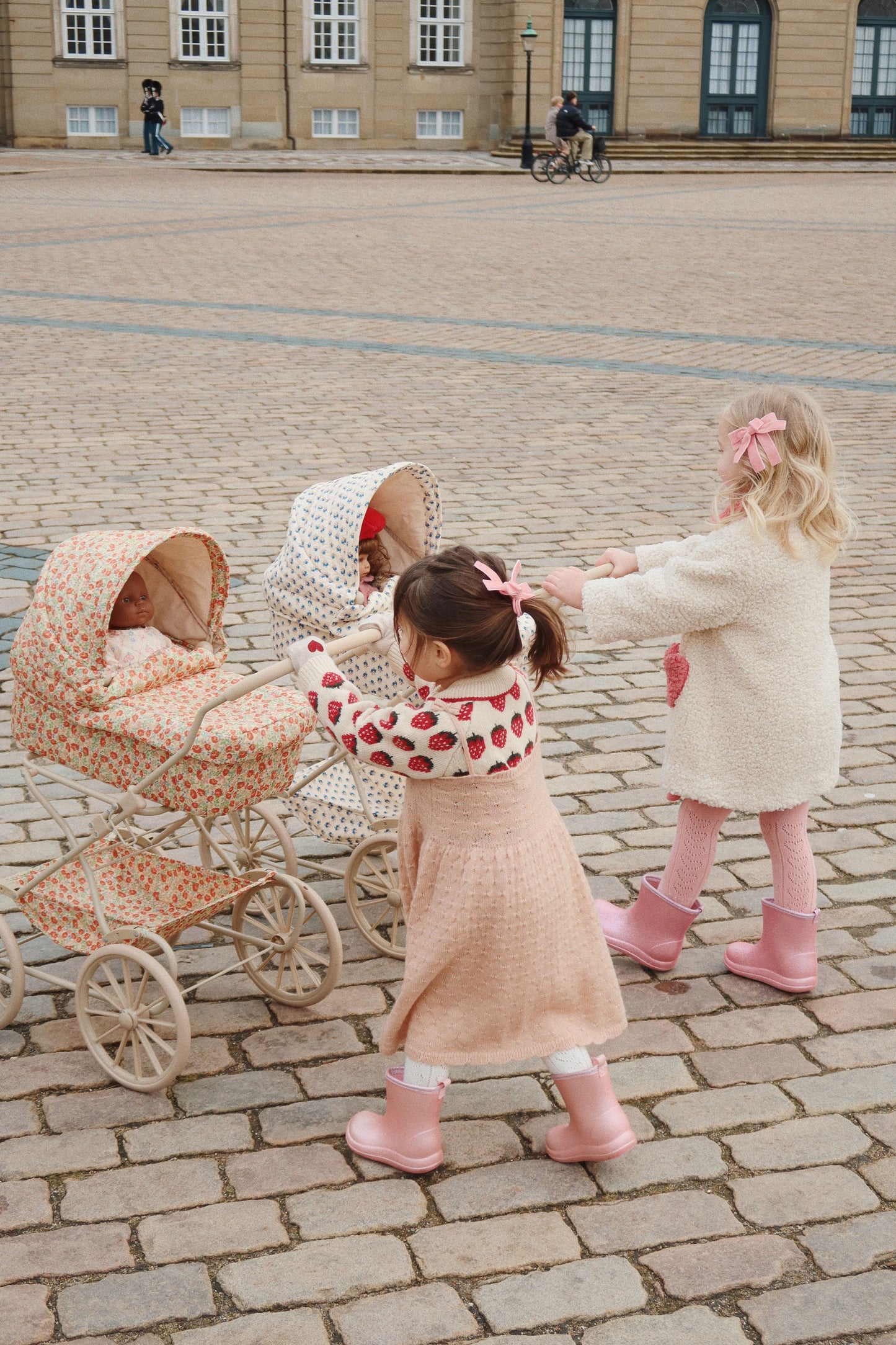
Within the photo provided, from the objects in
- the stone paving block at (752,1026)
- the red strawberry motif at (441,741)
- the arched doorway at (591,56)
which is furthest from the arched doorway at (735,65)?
the red strawberry motif at (441,741)

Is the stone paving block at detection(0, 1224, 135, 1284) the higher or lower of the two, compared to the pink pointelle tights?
lower

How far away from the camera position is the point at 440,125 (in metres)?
44.1

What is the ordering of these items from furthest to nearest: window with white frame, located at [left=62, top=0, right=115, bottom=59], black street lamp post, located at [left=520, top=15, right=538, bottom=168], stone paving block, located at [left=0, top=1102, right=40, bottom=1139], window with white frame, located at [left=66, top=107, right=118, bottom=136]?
window with white frame, located at [left=66, top=107, right=118, bottom=136] → window with white frame, located at [left=62, top=0, right=115, bottom=59] → black street lamp post, located at [left=520, top=15, right=538, bottom=168] → stone paving block, located at [left=0, top=1102, right=40, bottom=1139]

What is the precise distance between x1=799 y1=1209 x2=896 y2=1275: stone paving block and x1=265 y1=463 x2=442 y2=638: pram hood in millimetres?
1773

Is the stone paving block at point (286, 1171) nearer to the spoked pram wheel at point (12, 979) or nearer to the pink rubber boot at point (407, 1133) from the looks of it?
the pink rubber boot at point (407, 1133)

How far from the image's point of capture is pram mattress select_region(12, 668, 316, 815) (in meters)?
3.13

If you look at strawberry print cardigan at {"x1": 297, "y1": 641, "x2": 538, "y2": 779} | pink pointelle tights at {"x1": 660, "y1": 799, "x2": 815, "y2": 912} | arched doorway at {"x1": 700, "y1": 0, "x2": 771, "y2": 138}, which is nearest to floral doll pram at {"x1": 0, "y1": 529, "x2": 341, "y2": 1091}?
strawberry print cardigan at {"x1": 297, "y1": 641, "x2": 538, "y2": 779}

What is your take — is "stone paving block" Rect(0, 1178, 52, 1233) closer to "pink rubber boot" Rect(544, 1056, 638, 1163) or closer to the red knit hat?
"pink rubber boot" Rect(544, 1056, 638, 1163)

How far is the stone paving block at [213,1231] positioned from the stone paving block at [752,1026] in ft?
3.47

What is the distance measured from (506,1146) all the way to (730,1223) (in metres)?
0.46

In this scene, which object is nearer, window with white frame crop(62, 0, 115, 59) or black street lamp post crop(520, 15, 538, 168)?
black street lamp post crop(520, 15, 538, 168)

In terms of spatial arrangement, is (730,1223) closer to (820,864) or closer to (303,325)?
(820,864)

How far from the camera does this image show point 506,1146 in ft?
9.72

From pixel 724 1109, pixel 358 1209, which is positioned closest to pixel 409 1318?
pixel 358 1209
